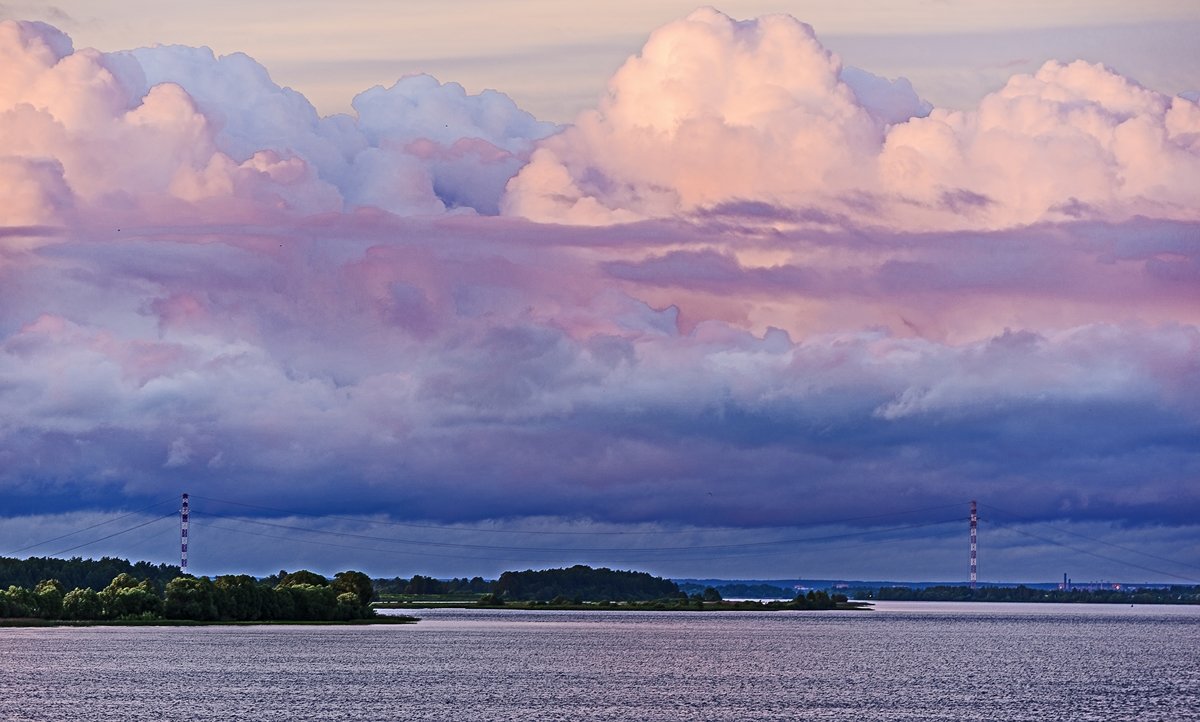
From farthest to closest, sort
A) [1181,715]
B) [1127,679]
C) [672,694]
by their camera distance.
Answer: [1127,679] → [672,694] → [1181,715]

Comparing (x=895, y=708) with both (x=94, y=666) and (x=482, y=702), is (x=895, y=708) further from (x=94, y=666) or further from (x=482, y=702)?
(x=94, y=666)

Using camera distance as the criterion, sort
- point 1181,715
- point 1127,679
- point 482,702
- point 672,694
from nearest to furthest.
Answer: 1. point 1181,715
2. point 482,702
3. point 672,694
4. point 1127,679

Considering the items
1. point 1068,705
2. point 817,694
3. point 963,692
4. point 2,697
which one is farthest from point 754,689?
point 2,697

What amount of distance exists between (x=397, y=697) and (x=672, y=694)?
26.3 m

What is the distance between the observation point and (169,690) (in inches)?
6353

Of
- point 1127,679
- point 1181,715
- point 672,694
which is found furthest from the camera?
point 1127,679

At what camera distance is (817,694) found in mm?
166750

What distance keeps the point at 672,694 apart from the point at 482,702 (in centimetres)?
2112

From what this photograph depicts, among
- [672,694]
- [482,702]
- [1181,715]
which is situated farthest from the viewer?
[672,694]

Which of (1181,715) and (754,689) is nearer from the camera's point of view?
(1181,715)

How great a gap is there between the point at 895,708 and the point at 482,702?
35274 millimetres

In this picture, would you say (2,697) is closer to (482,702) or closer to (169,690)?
(169,690)

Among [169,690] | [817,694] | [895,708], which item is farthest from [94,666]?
[895,708]

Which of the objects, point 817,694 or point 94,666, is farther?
point 94,666
